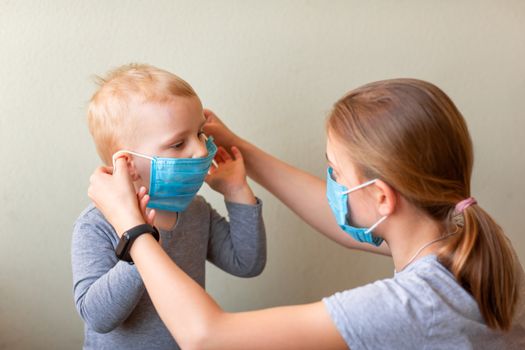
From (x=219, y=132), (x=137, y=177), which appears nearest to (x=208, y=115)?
(x=219, y=132)

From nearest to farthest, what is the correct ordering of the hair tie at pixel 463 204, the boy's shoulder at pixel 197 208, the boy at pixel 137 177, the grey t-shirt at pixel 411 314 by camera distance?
1. the grey t-shirt at pixel 411 314
2. the hair tie at pixel 463 204
3. the boy at pixel 137 177
4. the boy's shoulder at pixel 197 208

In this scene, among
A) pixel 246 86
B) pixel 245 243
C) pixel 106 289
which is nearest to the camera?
pixel 106 289

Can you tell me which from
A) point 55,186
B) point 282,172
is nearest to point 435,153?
point 282,172

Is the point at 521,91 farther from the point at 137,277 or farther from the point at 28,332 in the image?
the point at 28,332

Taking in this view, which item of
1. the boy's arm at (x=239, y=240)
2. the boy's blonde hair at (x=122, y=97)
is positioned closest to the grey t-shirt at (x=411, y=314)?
the boy's arm at (x=239, y=240)

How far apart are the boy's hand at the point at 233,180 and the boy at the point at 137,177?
122 mm

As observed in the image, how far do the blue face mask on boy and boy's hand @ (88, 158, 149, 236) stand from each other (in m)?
0.08

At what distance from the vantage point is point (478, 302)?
1.02 metres

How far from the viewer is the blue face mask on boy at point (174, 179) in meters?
1.21

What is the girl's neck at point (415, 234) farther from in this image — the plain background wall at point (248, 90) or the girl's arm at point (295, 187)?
the plain background wall at point (248, 90)

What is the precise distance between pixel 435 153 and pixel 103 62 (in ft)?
2.95

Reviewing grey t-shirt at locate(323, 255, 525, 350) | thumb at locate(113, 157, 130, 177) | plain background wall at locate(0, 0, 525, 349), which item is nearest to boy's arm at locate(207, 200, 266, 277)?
plain background wall at locate(0, 0, 525, 349)

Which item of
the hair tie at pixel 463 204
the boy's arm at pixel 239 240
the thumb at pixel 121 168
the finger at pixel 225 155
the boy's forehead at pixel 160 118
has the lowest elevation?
the boy's arm at pixel 239 240

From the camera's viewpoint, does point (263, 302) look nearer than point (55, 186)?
No
